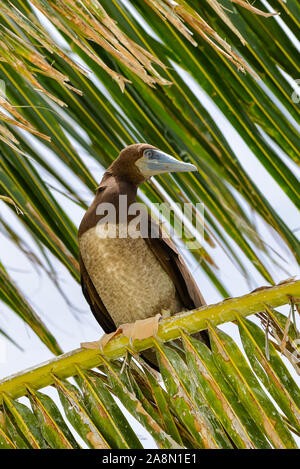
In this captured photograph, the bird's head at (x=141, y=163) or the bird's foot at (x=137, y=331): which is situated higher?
the bird's head at (x=141, y=163)

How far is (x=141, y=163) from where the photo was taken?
96.7 inches

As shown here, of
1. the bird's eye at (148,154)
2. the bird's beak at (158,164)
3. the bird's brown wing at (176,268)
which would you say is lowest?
the bird's brown wing at (176,268)

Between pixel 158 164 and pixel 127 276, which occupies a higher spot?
pixel 158 164

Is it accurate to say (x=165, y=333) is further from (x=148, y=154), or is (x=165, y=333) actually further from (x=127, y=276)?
(x=148, y=154)

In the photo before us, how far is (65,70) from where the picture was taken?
2.02 m

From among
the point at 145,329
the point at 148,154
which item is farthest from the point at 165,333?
the point at 148,154

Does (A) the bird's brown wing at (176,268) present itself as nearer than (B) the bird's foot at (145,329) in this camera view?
No

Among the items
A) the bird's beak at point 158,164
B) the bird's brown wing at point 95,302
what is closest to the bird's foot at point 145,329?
the bird's beak at point 158,164

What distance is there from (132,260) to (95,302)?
307mm

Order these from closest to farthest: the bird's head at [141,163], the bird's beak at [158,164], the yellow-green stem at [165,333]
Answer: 1. the yellow-green stem at [165,333]
2. the bird's beak at [158,164]
3. the bird's head at [141,163]

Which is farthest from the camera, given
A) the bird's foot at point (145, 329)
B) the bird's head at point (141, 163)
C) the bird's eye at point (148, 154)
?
the bird's eye at point (148, 154)

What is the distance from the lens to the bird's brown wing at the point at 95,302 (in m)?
2.50

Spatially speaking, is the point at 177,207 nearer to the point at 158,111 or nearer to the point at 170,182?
the point at 170,182

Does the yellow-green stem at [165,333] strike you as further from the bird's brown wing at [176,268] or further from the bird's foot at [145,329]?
the bird's brown wing at [176,268]
